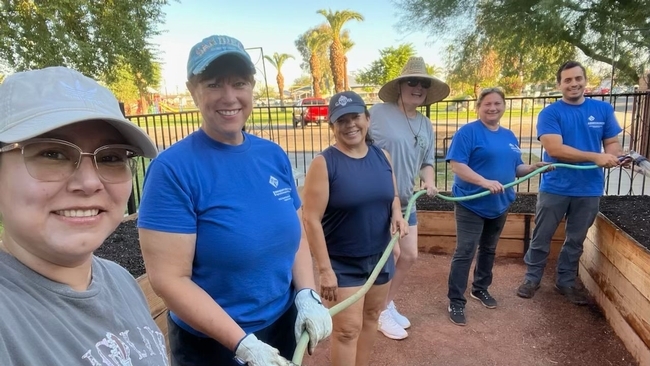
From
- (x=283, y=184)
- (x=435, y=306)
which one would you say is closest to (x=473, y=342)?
(x=435, y=306)

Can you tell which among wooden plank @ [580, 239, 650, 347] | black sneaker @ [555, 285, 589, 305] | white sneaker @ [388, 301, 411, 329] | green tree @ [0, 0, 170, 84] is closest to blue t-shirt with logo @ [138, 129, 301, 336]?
white sneaker @ [388, 301, 411, 329]

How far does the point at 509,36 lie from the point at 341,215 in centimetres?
855

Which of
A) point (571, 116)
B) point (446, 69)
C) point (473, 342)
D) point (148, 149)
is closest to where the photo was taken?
point (148, 149)

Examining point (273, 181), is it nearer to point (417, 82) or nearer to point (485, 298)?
point (417, 82)

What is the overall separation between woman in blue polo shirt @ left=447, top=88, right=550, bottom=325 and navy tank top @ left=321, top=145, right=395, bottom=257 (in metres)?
1.19

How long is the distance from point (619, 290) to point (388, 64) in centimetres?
3585

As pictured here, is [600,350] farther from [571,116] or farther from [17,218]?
[17,218]

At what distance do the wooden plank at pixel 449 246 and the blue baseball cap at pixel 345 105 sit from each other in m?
2.93

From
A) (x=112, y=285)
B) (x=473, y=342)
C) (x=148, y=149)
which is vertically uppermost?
(x=148, y=149)

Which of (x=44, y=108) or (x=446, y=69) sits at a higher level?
(x=446, y=69)

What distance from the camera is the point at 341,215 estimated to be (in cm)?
226

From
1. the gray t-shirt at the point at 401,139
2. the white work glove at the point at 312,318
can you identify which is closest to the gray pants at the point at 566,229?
the gray t-shirt at the point at 401,139

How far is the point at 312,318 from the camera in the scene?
1.59 meters

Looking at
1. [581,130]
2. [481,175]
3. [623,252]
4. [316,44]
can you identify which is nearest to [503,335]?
[623,252]
